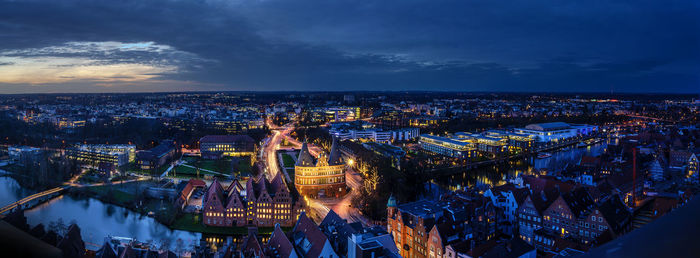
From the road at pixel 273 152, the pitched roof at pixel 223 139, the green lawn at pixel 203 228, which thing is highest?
the pitched roof at pixel 223 139

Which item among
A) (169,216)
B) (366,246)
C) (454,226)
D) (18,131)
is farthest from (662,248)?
(18,131)

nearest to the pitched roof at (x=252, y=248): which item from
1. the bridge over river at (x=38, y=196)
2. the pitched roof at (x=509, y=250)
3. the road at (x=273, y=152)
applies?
the pitched roof at (x=509, y=250)

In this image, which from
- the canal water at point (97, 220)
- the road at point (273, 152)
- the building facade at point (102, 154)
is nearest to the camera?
the canal water at point (97, 220)

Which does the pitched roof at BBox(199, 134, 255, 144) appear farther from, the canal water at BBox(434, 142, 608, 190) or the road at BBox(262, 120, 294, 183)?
the canal water at BBox(434, 142, 608, 190)

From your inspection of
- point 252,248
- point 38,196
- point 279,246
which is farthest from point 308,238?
point 38,196

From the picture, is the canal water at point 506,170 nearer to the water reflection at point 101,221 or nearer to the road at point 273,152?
the road at point 273,152

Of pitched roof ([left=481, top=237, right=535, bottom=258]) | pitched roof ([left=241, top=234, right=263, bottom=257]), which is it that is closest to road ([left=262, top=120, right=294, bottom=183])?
pitched roof ([left=241, top=234, right=263, bottom=257])
